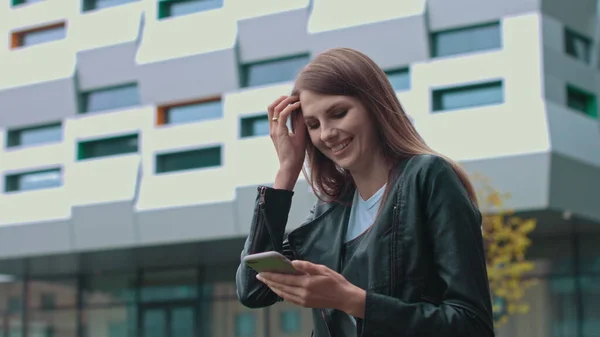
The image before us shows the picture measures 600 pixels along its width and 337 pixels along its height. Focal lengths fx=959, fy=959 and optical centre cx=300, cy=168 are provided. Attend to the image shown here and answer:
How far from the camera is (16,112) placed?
24625mm

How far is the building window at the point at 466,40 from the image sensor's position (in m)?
19.3

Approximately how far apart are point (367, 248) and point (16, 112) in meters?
23.7

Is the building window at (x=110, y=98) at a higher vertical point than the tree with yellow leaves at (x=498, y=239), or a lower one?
higher

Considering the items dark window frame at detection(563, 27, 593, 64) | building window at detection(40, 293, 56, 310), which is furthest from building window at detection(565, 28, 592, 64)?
building window at detection(40, 293, 56, 310)

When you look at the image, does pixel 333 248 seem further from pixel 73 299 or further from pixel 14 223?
pixel 73 299

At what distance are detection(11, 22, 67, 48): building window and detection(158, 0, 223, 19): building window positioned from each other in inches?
121

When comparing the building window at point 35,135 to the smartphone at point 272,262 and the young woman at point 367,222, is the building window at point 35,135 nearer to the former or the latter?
the young woman at point 367,222

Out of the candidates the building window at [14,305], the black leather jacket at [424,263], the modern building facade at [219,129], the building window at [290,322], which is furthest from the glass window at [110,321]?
the black leather jacket at [424,263]

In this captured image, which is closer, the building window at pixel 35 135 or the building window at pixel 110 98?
the building window at pixel 110 98

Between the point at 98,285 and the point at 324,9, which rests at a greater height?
the point at 324,9

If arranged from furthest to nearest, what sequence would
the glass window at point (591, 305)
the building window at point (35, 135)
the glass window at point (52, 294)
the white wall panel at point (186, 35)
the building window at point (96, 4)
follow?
1. the glass window at point (52, 294)
2. the building window at point (35, 135)
3. the building window at point (96, 4)
4. the white wall panel at point (186, 35)
5. the glass window at point (591, 305)

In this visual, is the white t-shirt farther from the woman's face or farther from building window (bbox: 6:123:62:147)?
building window (bbox: 6:123:62:147)

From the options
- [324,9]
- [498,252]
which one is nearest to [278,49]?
[324,9]

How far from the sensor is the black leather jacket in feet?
6.72
